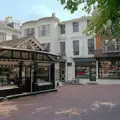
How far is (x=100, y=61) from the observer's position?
24.1 metres

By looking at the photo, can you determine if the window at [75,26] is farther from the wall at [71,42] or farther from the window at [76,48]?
the window at [76,48]

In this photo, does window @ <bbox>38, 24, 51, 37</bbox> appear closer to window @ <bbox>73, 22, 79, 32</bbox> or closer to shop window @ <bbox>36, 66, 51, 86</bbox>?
window @ <bbox>73, 22, 79, 32</bbox>

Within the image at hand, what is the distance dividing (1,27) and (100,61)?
1392 cm

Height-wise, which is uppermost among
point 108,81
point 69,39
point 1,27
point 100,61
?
point 1,27

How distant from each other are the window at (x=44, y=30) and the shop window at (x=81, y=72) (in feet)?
20.0

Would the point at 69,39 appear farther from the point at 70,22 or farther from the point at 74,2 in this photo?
the point at 74,2

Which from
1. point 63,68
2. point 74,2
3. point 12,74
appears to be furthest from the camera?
point 63,68

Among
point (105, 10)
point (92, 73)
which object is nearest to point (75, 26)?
point (92, 73)

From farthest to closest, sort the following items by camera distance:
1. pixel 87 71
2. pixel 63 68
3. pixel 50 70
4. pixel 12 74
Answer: pixel 63 68, pixel 87 71, pixel 50 70, pixel 12 74

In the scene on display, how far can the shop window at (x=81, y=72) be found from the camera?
25.1m

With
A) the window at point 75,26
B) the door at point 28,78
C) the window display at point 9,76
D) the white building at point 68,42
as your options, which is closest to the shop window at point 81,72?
the white building at point 68,42

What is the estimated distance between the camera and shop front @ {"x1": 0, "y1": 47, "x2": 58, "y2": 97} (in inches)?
465

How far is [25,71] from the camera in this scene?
44.7 feet

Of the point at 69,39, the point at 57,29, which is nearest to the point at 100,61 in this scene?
the point at 69,39
